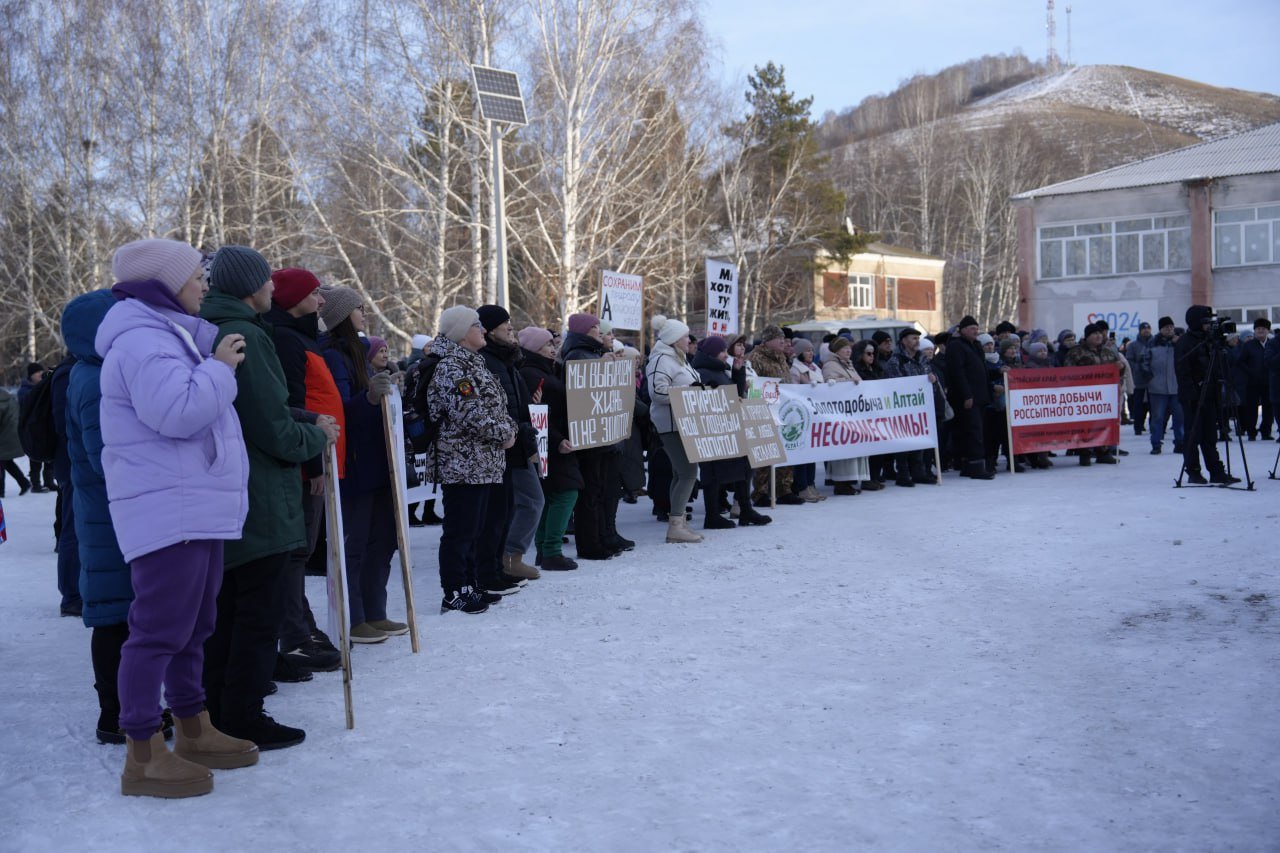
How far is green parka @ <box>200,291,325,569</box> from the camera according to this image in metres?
4.62

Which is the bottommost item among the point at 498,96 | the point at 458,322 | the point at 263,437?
the point at 263,437

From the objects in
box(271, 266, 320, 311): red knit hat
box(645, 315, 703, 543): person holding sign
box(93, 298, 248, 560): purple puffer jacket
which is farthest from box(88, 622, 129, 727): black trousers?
box(645, 315, 703, 543): person holding sign

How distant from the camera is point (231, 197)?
32312mm

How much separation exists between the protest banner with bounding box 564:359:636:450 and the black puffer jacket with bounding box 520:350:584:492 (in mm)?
68

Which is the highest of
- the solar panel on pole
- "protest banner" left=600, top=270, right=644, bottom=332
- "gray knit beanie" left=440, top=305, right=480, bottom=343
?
the solar panel on pole

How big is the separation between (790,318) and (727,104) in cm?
1961

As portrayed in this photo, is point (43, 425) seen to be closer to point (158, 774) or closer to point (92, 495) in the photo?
point (92, 495)

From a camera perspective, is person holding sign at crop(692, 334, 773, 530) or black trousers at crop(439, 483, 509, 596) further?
person holding sign at crop(692, 334, 773, 530)

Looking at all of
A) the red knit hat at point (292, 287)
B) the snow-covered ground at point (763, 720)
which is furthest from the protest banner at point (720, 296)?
the red knit hat at point (292, 287)

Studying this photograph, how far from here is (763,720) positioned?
4984mm

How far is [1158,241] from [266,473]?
144ft

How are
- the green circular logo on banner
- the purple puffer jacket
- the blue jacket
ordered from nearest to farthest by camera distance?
the purple puffer jacket → the blue jacket → the green circular logo on banner

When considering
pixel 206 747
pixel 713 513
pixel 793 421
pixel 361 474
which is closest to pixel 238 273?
pixel 206 747

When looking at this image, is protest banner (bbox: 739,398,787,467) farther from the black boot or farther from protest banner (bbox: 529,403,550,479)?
protest banner (bbox: 529,403,550,479)
